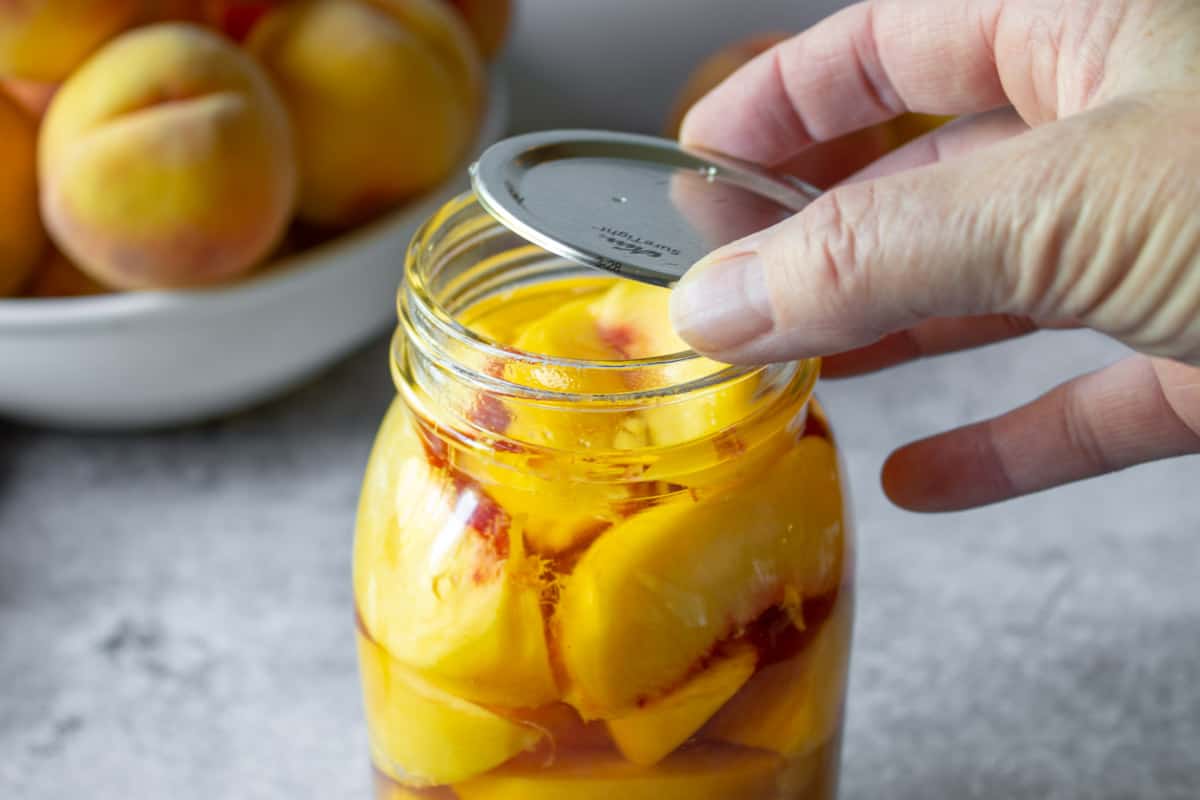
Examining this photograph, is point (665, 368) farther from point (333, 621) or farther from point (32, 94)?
point (32, 94)

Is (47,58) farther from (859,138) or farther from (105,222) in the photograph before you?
(859,138)

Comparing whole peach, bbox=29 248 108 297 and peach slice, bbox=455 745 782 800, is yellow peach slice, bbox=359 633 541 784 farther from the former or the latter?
whole peach, bbox=29 248 108 297

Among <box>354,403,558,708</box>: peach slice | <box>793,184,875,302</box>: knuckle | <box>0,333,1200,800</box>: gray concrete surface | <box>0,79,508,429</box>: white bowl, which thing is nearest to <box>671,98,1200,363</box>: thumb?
<box>793,184,875,302</box>: knuckle

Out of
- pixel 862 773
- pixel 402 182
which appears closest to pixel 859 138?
pixel 402 182

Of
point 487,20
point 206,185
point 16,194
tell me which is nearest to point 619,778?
point 206,185

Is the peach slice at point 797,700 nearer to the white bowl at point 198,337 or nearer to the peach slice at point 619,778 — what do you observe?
the peach slice at point 619,778
